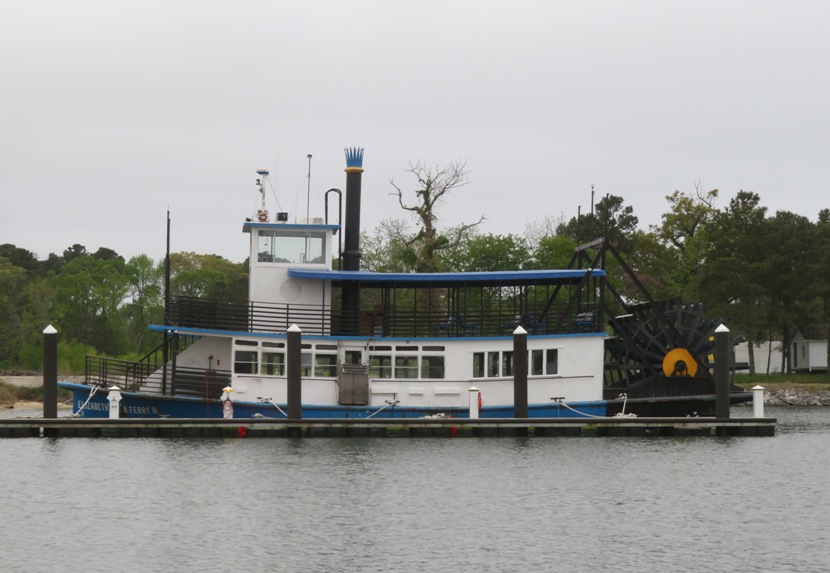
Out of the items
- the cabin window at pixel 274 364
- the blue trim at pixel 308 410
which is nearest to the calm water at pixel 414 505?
the blue trim at pixel 308 410

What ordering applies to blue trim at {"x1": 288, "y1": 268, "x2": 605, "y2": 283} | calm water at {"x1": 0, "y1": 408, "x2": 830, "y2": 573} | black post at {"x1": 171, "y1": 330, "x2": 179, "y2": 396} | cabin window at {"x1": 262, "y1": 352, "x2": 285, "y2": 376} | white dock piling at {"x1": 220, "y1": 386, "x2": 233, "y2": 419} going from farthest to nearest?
cabin window at {"x1": 262, "y1": 352, "x2": 285, "y2": 376}, blue trim at {"x1": 288, "y1": 268, "x2": 605, "y2": 283}, black post at {"x1": 171, "y1": 330, "x2": 179, "y2": 396}, white dock piling at {"x1": 220, "y1": 386, "x2": 233, "y2": 419}, calm water at {"x1": 0, "y1": 408, "x2": 830, "y2": 573}

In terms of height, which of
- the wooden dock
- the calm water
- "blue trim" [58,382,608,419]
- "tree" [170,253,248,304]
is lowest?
the calm water

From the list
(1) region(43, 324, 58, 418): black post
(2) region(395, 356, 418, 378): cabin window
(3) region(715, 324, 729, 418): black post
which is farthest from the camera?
(2) region(395, 356, 418, 378): cabin window

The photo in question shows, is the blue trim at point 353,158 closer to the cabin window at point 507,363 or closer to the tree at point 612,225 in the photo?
the cabin window at point 507,363

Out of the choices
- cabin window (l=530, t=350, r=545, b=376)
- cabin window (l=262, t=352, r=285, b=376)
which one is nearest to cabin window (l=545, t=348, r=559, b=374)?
cabin window (l=530, t=350, r=545, b=376)

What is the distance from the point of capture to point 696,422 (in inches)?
1394

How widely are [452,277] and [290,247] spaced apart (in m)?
4.90

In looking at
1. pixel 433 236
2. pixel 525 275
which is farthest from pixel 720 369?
pixel 433 236

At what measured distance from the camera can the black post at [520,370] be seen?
111ft

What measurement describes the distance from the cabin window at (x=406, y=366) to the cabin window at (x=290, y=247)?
369 centimetres

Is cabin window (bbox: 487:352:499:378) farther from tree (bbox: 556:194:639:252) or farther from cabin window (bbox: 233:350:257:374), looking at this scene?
tree (bbox: 556:194:639:252)

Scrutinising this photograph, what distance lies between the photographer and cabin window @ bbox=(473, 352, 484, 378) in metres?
36.5

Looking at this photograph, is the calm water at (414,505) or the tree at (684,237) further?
the tree at (684,237)

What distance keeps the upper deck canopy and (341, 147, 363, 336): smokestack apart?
47 cm
